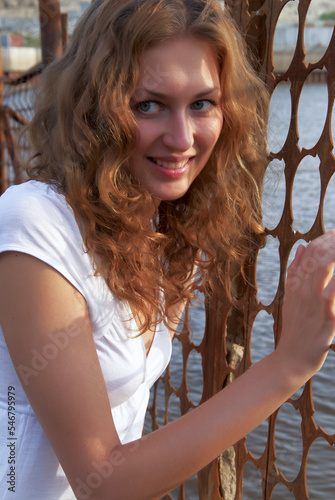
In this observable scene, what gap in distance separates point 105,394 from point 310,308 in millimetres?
484

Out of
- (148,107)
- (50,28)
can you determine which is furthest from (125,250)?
(50,28)

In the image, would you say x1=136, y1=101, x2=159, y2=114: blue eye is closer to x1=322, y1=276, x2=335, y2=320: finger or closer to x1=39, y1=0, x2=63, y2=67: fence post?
x1=322, y1=276, x2=335, y2=320: finger

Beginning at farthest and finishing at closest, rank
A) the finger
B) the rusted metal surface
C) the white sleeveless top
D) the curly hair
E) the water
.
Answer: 1. the rusted metal surface
2. the water
3. the curly hair
4. the white sleeveless top
5. the finger

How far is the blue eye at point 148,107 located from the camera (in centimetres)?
160

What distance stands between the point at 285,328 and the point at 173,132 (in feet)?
1.91

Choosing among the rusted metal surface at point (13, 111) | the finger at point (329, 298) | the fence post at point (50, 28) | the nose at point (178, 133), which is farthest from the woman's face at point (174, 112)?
the rusted metal surface at point (13, 111)

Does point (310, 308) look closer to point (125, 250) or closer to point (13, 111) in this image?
point (125, 250)

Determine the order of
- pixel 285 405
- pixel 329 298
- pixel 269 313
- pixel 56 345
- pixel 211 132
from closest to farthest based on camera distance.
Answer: pixel 329 298
pixel 56 345
pixel 211 132
pixel 269 313
pixel 285 405

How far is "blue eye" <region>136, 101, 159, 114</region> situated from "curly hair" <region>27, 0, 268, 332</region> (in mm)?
49

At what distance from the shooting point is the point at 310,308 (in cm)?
129

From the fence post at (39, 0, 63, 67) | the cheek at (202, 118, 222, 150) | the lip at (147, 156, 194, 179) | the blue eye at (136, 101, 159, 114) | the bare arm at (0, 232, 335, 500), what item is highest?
the fence post at (39, 0, 63, 67)

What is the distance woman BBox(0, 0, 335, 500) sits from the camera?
1336mm

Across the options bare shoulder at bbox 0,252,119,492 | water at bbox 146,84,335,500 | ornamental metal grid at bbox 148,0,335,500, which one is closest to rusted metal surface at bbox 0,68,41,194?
water at bbox 146,84,335,500

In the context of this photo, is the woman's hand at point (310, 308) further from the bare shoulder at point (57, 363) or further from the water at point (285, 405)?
the water at point (285, 405)
